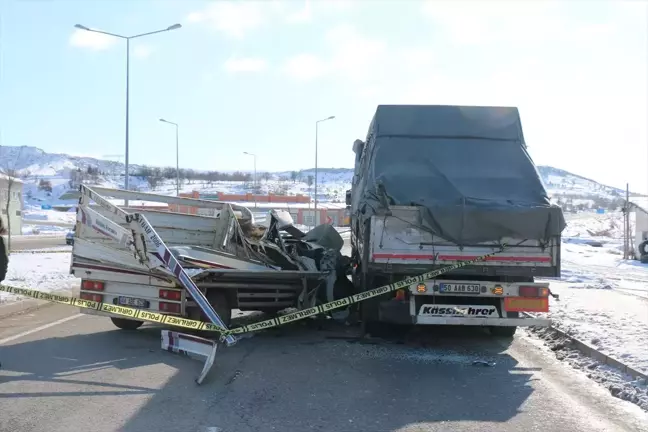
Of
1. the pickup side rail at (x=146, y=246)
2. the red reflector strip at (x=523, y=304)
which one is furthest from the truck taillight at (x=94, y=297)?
the red reflector strip at (x=523, y=304)

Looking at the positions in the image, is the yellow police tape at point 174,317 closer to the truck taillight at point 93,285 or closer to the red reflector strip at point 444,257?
the red reflector strip at point 444,257

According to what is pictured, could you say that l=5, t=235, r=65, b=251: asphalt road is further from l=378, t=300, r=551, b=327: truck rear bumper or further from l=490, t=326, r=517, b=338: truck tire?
l=490, t=326, r=517, b=338: truck tire

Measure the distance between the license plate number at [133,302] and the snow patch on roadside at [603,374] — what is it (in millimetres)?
5767

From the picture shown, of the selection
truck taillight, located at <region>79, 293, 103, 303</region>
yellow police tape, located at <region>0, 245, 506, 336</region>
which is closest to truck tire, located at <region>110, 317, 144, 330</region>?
truck taillight, located at <region>79, 293, 103, 303</region>

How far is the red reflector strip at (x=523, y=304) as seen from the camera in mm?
7840

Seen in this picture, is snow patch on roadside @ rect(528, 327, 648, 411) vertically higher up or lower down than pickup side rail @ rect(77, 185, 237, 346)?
lower down

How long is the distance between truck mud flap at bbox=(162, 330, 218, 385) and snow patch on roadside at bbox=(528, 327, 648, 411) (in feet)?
14.5

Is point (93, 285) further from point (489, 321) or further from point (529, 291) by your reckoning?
point (529, 291)

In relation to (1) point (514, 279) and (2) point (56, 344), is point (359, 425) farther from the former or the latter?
(2) point (56, 344)

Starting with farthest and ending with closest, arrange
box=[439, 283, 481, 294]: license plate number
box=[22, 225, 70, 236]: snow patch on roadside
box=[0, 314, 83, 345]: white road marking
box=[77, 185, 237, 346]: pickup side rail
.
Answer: box=[22, 225, 70, 236]: snow patch on roadside → box=[0, 314, 83, 345]: white road marking → box=[439, 283, 481, 294]: license plate number → box=[77, 185, 237, 346]: pickup side rail

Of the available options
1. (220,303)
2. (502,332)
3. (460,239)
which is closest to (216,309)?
(220,303)

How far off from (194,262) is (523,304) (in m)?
4.63

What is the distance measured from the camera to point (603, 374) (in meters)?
7.02

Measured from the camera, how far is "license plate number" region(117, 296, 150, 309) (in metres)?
8.22
